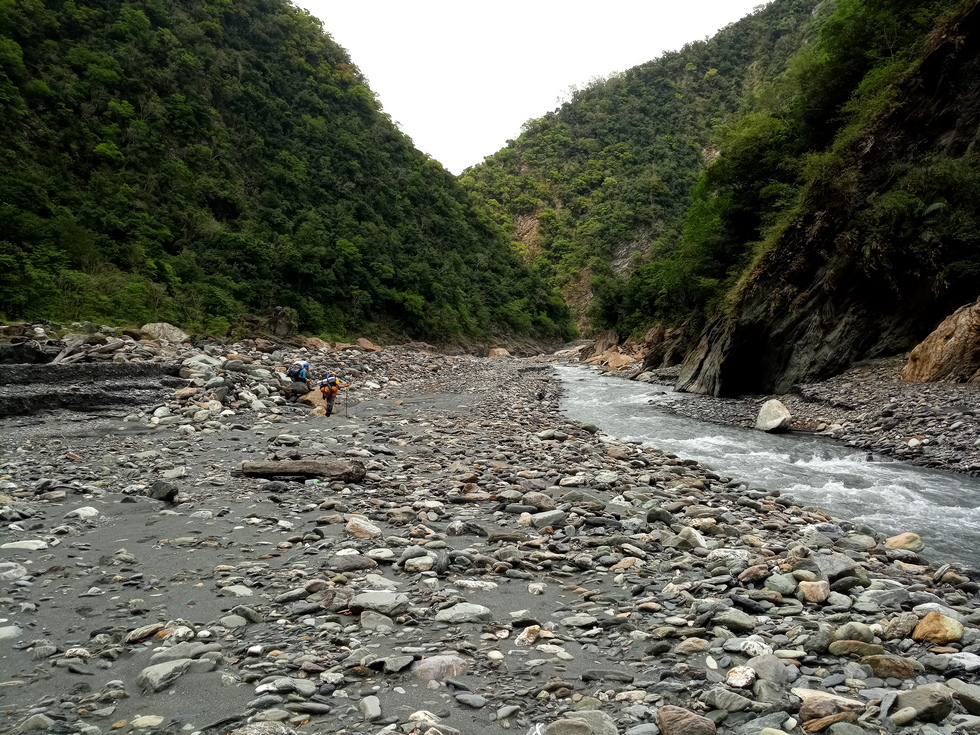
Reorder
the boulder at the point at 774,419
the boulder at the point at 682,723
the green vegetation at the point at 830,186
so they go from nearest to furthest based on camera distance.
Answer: the boulder at the point at 682,723 → the boulder at the point at 774,419 → the green vegetation at the point at 830,186

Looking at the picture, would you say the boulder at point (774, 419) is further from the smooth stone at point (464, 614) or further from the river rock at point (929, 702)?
the smooth stone at point (464, 614)

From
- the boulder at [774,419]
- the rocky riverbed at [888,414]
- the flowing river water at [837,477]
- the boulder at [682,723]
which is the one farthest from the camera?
the boulder at [774,419]

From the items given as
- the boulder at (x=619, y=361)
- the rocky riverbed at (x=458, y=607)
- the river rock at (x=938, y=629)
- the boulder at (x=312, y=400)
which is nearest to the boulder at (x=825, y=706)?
the rocky riverbed at (x=458, y=607)

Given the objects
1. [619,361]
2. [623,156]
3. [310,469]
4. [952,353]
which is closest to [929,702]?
[310,469]

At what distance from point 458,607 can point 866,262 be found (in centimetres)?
1832

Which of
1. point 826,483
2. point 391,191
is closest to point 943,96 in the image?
point 826,483

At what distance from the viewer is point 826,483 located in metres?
8.84

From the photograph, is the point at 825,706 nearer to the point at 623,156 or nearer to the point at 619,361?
the point at 619,361

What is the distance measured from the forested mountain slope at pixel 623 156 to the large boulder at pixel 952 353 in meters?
65.9

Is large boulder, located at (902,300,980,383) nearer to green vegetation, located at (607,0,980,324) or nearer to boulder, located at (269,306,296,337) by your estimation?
green vegetation, located at (607,0,980,324)

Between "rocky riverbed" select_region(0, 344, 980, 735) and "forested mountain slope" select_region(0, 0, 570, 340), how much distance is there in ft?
69.4

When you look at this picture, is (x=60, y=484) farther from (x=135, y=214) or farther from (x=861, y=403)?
(x=135, y=214)

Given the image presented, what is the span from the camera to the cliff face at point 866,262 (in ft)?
52.2

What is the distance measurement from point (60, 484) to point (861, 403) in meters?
16.8
